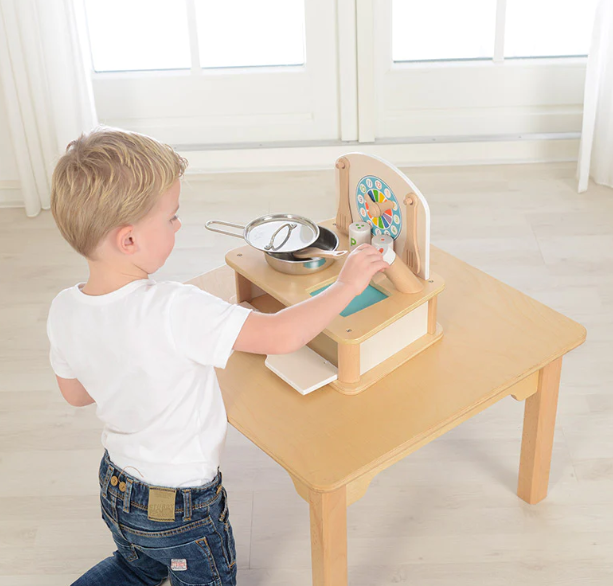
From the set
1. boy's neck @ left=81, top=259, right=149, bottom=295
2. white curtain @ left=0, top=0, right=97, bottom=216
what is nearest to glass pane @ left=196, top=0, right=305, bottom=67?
white curtain @ left=0, top=0, right=97, bottom=216

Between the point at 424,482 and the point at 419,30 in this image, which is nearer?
the point at 424,482

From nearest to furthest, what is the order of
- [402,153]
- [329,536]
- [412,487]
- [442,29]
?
[329,536] → [412,487] → [442,29] → [402,153]

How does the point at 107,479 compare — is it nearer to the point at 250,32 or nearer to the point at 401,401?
the point at 401,401

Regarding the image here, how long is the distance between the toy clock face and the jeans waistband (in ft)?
1.57

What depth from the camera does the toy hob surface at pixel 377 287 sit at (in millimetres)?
1219

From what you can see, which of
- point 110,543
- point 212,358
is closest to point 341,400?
point 212,358

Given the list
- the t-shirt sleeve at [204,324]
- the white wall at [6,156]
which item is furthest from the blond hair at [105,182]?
the white wall at [6,156]

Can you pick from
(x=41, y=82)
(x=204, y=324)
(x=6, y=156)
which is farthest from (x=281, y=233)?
(x=6, y=156)

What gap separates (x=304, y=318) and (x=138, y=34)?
6.34 feet

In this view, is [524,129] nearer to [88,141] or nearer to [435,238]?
[435,238]

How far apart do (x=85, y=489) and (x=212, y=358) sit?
76cm

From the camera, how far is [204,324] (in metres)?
1.02

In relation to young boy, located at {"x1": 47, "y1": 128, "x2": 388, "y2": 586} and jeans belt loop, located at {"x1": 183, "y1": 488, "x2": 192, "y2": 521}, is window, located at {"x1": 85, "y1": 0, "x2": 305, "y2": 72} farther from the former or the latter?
jeans belt loop, located at {"x1": 183, "y1": 488, "x2": 192, "y2": 521}

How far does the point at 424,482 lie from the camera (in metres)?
1.62
